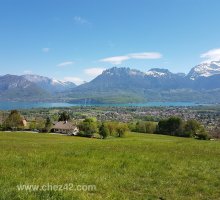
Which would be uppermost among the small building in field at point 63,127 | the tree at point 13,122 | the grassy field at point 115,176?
the grassy field at point 115,176

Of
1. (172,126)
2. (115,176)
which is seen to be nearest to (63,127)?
(172,126)

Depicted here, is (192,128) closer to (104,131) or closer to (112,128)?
(112,128)

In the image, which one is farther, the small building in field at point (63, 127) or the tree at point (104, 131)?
the small building in field at point (63, 127)

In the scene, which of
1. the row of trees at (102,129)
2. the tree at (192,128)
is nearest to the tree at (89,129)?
the row of trees at (102,129)

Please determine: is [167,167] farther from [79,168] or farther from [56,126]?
[56,126]

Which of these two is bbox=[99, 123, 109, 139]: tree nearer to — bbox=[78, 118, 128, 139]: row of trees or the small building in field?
bbox=[78, 118, 128, 139]: row of trees

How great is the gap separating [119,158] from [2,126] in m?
116

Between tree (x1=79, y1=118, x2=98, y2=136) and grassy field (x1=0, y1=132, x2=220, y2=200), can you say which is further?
tree (x1=79, y1=118, x2=98, y2=136)

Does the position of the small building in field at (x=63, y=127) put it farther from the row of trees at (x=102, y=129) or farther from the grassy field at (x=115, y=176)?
the grassy field at (x=115, y=176)

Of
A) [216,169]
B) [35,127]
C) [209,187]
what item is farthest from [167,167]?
[35,127]

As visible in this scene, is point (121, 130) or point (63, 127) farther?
point (63, 127)

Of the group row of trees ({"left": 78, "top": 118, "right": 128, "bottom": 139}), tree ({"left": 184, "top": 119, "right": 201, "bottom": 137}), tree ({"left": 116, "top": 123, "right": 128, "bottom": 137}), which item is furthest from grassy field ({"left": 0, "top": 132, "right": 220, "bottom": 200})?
tree ({"left": 184, "top": 119, "right": 201, "bottom": 137})

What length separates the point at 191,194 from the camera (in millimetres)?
12922

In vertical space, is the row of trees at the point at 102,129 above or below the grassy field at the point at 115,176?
below
